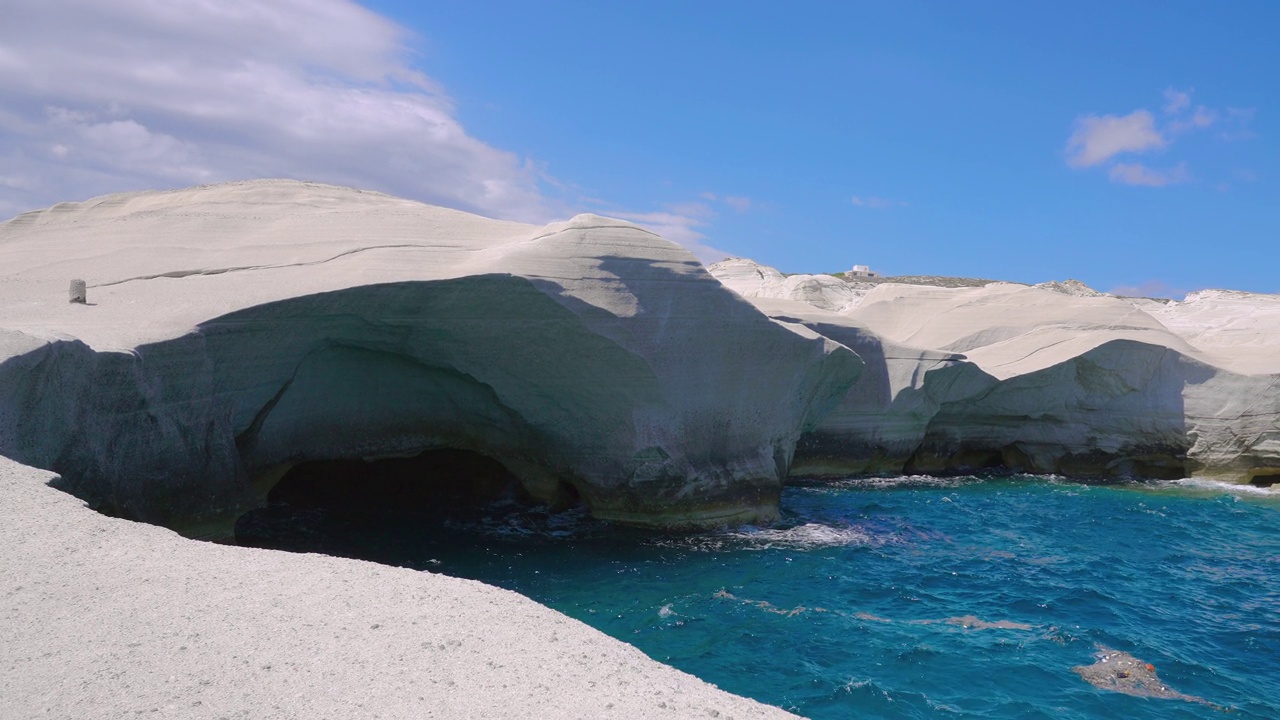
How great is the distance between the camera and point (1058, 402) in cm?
2250

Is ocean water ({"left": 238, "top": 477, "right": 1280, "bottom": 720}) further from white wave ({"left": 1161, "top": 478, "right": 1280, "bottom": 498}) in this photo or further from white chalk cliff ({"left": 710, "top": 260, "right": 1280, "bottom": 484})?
white chalk cliff ({"left": 710, "top": 260, "right": 1280, "bottom": 484})

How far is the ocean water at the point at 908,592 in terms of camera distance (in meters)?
8.78

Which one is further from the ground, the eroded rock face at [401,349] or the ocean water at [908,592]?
the eroded rock face at [401,349]

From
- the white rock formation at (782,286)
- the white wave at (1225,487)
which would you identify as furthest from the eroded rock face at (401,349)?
the white rock formation at (782,286)

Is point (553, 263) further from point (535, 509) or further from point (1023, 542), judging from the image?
point (1023, 542)

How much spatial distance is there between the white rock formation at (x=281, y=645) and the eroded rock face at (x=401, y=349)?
438cm

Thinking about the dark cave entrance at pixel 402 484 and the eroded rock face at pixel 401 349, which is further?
the dark cave entrance at pixel 402 484

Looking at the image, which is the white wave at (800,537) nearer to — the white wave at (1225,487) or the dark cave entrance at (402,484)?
the dark cave entrance at (402,484)

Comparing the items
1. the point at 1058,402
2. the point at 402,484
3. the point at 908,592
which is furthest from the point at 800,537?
the point at 1058,402

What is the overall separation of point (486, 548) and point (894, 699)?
258 inches

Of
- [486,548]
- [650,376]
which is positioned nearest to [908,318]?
[650,376]

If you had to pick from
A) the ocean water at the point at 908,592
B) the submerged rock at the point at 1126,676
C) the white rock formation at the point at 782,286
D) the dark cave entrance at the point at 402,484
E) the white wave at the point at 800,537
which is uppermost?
the white rock formation at the point at 782,286

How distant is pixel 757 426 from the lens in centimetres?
1507

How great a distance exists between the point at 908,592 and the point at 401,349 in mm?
7997
